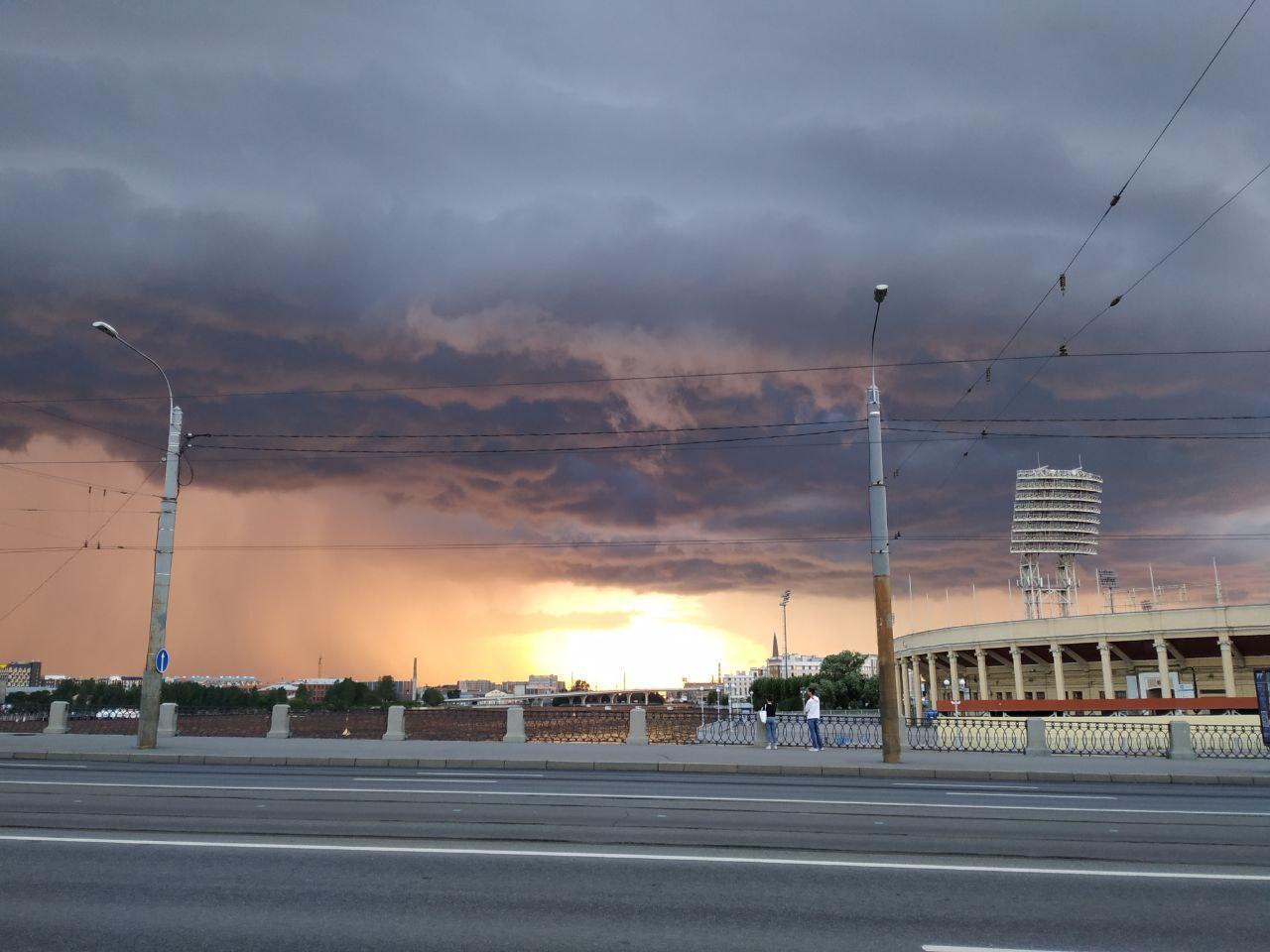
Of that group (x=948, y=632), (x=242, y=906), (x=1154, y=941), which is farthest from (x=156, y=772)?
(x=948, y=632)

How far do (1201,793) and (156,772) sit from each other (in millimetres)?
22451

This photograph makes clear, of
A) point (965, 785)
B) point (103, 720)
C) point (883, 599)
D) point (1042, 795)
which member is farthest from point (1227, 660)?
point (103, 720)

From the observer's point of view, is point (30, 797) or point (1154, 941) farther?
point (30, 797)

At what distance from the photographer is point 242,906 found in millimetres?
7352

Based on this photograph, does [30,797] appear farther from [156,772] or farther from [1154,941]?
[1154,941]

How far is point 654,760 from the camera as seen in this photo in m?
22.8

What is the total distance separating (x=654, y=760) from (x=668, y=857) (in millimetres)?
13632

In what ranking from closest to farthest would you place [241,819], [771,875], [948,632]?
[771,875], [241,819], [948,632]

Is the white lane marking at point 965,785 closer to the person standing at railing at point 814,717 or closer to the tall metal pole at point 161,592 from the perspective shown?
the person standing at railing at point 814,717

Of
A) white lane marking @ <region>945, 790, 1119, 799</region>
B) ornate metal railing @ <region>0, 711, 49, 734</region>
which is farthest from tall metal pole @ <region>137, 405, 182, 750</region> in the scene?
white lane marking @ <region>945, 790, 1119, 799</region>

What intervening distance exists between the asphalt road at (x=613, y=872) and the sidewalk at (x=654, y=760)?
22.1 feet

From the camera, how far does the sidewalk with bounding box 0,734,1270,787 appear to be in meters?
21.8

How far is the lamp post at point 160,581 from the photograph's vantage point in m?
25.6

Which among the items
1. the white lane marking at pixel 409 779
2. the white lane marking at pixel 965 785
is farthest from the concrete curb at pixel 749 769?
the white lane marking at pixel 409 779
